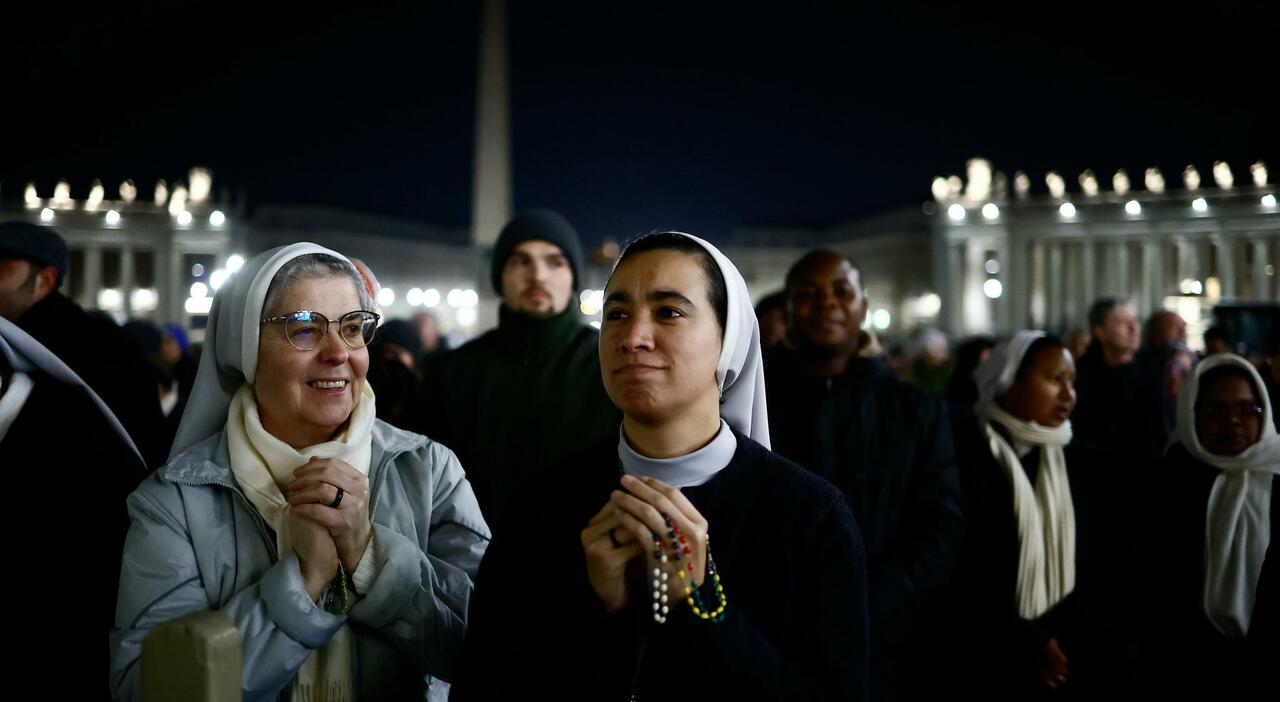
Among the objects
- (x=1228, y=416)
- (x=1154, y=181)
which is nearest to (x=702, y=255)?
(x=1228, y=416)

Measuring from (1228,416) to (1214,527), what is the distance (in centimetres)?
52

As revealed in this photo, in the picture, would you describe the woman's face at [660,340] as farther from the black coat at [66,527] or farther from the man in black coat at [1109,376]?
the man in black coat at [1109,376]

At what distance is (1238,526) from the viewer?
4965mm

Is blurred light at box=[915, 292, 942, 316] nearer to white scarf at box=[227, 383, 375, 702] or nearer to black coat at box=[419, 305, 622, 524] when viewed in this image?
black coat at box=[419, 305, 622, 524]

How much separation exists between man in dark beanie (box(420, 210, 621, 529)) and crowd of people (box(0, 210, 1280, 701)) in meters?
0.01

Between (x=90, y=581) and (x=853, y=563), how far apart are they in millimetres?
1988

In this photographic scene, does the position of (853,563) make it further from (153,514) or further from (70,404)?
(70,404)

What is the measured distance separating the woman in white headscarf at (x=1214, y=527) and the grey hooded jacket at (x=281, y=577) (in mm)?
3502

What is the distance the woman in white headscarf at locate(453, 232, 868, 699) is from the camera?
2.07 m

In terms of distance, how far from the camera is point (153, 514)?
2.59m

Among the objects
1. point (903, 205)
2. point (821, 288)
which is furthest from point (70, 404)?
point (903, 205)

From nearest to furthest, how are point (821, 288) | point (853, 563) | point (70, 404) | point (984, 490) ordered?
point (853, 563) < point (70, 404) < point (821, 288) < point (984, 490)

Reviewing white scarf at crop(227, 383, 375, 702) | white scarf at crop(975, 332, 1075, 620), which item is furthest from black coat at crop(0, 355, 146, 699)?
white scarf at crop(975, 332, 1075, 620)

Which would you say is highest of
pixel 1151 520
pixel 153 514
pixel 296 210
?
pixel 296 210
